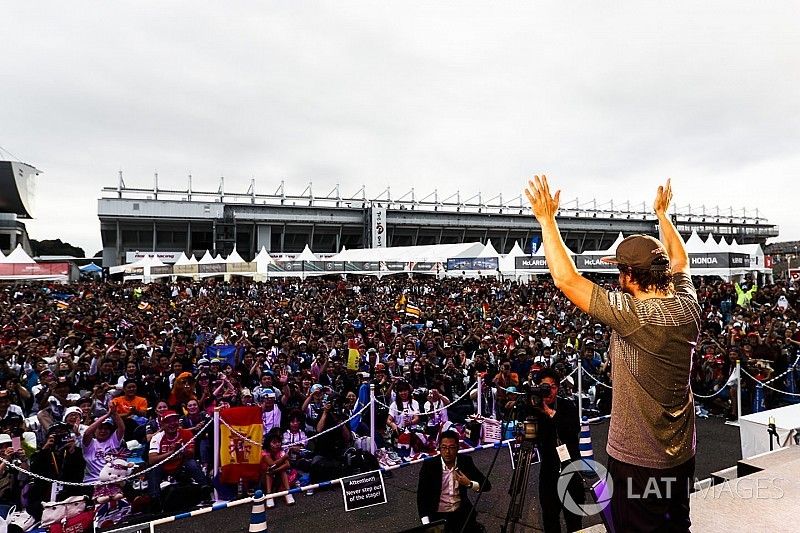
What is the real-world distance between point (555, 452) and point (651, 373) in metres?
2.51

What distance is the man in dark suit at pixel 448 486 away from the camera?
4457mm

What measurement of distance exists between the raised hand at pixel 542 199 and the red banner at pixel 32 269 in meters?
34.4

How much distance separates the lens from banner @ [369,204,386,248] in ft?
217

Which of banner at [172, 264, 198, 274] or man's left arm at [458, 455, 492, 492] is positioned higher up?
banner at [172, 264, 198, 274]

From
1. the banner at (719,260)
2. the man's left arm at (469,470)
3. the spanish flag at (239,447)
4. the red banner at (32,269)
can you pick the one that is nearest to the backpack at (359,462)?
the spanish flag at (239,447)

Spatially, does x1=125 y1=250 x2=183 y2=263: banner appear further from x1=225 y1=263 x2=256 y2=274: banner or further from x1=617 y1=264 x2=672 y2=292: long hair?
x1=617 y1=264 x2=672 y2=292: long hair

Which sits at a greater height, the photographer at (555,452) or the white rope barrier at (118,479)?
the photographer at (555,452)

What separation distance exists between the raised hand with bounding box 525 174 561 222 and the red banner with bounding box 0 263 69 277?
34443mm

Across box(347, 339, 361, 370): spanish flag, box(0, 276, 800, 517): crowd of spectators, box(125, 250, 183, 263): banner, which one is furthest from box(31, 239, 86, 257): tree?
→ box(347, 339, 361, 370): spanish flag

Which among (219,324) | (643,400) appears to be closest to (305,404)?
(643,400)

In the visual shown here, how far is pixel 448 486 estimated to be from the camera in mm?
4582

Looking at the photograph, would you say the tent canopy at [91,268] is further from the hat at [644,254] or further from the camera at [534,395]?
the hat at [644,254]

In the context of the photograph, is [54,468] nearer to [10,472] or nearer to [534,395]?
[10,472]

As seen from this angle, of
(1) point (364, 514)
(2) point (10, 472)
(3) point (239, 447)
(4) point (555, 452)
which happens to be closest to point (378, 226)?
(3) point (239, 447)
